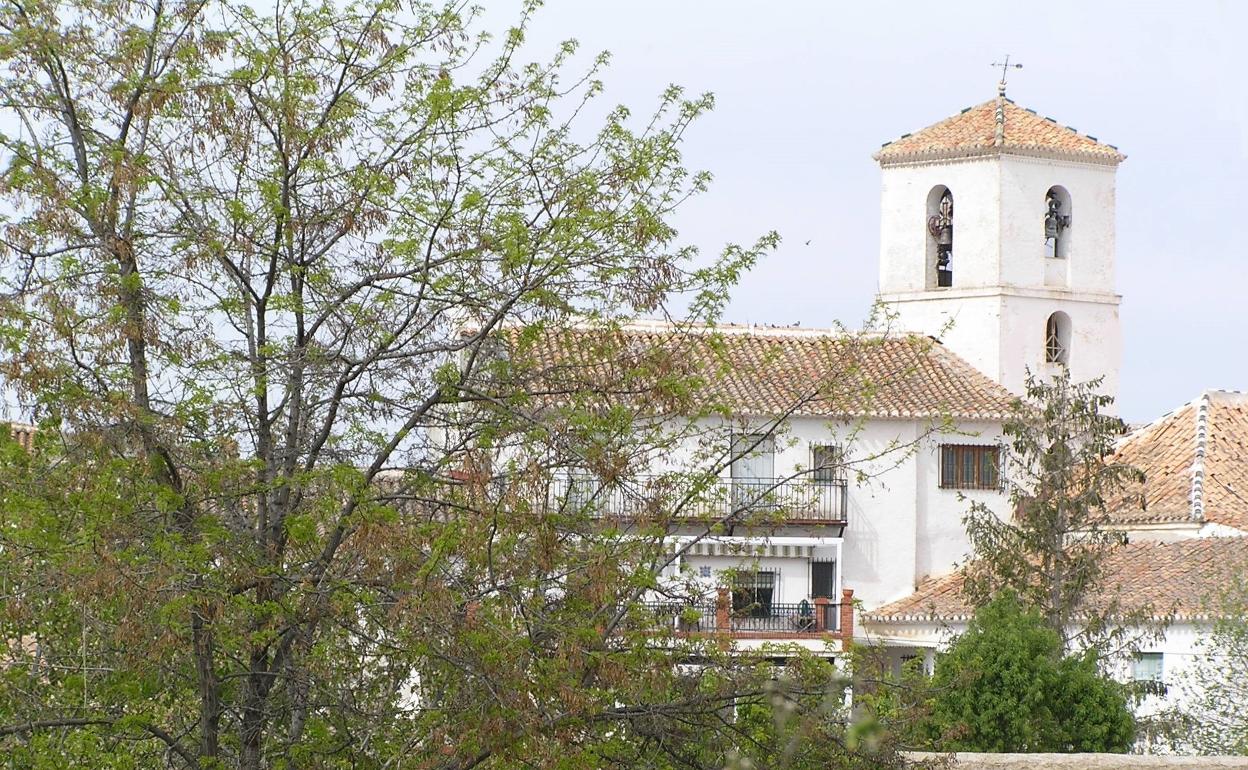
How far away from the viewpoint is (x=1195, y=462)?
28.3 metres

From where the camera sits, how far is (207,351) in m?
9.38

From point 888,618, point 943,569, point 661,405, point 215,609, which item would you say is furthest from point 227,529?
point 943,569

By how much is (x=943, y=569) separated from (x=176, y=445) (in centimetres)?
2373

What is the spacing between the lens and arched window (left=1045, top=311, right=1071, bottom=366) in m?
34.7

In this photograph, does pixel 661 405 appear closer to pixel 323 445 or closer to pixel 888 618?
pixel 323 445

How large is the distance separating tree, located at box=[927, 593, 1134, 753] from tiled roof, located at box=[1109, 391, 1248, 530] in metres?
7.69

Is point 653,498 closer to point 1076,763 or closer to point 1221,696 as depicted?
point 1076,763

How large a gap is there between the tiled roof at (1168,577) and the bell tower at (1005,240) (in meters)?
7.09

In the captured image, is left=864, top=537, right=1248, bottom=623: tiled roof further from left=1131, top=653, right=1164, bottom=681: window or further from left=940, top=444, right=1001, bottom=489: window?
left=940, top=444, right=1001, bottom=489: window

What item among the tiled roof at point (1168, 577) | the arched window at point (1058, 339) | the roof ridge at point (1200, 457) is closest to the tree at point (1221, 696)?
the tiled roof at point (1168, 577)

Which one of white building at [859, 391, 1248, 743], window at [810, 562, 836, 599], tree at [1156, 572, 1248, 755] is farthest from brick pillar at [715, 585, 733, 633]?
window at [810, 562, 836, 599]

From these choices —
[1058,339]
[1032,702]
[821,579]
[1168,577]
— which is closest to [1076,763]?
[1032,702]

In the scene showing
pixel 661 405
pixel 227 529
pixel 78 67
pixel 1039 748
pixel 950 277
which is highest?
pixel 950 277

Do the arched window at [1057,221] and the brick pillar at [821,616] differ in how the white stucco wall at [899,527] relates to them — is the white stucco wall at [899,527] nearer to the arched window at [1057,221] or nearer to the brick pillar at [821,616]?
the brick pillar at [821,616]
